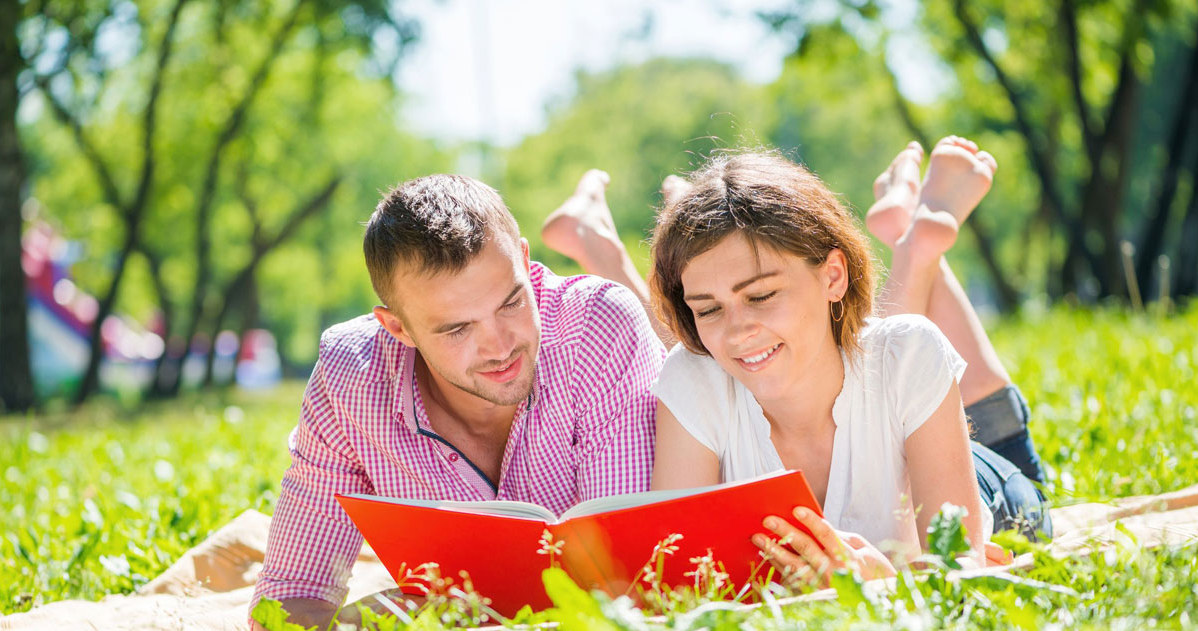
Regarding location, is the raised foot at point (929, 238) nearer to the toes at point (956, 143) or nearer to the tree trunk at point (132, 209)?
the toes at point (956, 143)

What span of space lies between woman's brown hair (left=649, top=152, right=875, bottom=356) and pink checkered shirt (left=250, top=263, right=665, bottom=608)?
7.7 inches

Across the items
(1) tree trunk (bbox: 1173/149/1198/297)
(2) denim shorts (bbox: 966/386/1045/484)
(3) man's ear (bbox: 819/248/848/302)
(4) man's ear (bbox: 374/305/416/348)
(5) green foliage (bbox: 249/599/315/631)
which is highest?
(1) tree trunk (bbox: 1173/149/1198/297)

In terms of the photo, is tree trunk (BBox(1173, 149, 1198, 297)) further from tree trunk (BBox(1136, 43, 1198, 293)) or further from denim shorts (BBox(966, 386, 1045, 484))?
denim shorts (BBox(966, 386, 1045, 484))

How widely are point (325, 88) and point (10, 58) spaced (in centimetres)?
650

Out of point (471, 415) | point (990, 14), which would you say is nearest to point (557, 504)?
point (471, 415)

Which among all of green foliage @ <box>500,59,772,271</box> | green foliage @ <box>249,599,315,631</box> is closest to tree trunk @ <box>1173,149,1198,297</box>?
green foliage @ <box>249,599,315,631</box>

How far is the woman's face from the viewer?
2584 millimetres

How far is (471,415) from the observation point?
3010mm

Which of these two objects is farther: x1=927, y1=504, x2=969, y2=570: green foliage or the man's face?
the man's face

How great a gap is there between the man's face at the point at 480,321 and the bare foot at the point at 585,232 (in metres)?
1.50

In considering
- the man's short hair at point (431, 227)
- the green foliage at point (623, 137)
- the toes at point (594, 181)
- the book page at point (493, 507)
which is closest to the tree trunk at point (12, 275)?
the toes at point (594, 181)

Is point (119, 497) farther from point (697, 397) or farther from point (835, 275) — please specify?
point (835, 275)

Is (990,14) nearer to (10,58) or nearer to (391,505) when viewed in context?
(10,58)

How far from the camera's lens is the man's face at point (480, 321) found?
2.66 meters
